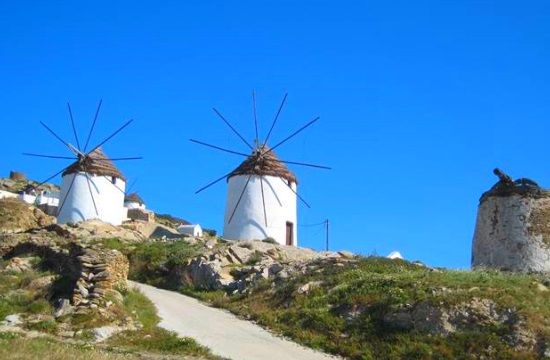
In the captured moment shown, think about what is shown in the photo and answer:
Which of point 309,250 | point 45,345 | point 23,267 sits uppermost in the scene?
point 309,250

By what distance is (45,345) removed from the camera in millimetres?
13320

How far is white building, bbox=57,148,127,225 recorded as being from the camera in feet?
137

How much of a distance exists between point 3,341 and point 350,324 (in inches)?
332

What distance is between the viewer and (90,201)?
42.0m

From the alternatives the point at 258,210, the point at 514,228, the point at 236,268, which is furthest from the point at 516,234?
the point at 258,210

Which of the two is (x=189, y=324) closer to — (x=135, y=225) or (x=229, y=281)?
(x=229, y=281)

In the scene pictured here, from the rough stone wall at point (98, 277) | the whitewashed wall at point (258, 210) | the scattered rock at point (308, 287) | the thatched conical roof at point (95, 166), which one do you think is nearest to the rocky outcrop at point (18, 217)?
the thatched conical roof at point (95, 166)

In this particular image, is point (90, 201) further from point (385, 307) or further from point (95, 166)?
point (385, 307)

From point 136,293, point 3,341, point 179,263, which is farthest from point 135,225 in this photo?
point 3,341

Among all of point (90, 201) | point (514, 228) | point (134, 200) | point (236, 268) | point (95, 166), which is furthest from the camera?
point (134, 200)

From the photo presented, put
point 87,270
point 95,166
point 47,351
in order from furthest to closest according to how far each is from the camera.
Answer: point 95,166 < point 87,270 < point 47,351

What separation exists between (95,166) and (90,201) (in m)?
2.56

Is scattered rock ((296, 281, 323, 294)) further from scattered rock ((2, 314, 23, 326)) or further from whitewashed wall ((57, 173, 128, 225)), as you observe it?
whitewashed wall ((57, 173, 128, 225))

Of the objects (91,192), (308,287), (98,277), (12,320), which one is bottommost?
(12,320)
